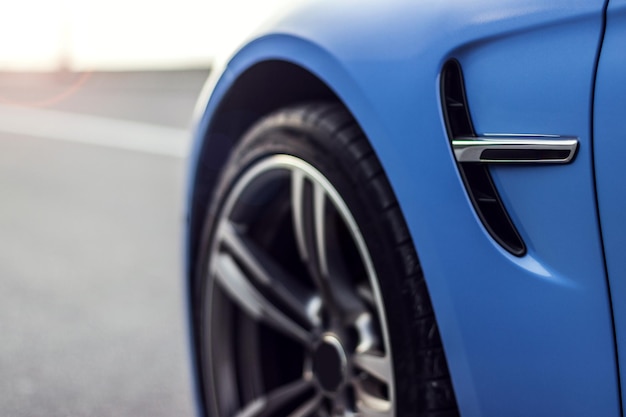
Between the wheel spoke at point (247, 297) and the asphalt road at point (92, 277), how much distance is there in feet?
1.50

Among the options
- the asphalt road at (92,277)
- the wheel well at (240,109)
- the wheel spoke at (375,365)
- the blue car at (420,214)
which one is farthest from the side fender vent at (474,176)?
the asphalt road at (92,277)

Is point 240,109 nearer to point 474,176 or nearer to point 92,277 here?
point 474,176

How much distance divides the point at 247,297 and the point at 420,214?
78 cm

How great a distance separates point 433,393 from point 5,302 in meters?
2.93

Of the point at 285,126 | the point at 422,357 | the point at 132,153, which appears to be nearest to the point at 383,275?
the point at 422,357

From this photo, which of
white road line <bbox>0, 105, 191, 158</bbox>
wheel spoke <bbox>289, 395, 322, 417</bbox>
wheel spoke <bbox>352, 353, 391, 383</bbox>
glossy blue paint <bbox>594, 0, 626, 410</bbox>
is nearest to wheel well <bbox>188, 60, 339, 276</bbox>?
wheel spoke <bbox>289, 395, 322, 417</bbox>

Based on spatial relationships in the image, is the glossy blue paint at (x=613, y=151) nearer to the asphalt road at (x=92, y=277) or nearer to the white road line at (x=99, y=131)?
the asphalt road at (x=92, y=277)

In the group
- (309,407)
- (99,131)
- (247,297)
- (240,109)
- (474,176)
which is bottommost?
(309,407)

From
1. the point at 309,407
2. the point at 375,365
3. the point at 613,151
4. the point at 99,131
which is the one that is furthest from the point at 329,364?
the point at 99,131

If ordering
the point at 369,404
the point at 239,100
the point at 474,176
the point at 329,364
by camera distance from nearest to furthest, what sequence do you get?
the point at 474,176, the point at 369,404, the point at 329,364, the point at 239,100

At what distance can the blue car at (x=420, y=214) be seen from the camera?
149 centimetres

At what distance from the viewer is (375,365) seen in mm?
1977

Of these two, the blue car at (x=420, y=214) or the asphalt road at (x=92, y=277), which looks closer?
the blue car at (x=420, y=214)

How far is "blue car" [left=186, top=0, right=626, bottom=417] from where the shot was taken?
1492 mm
